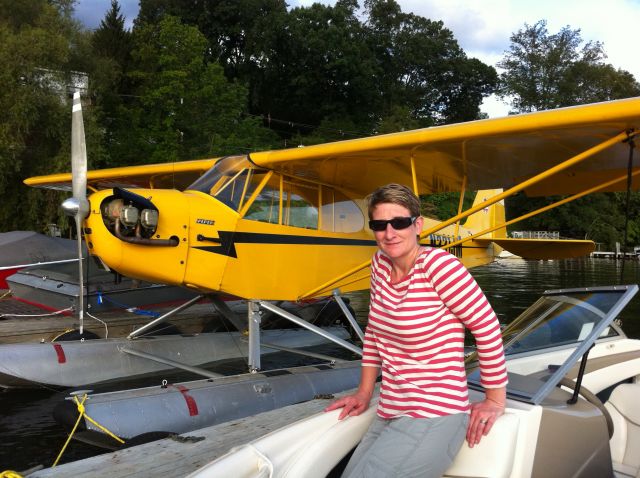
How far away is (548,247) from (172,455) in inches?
311

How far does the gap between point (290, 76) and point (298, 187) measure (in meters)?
49.7

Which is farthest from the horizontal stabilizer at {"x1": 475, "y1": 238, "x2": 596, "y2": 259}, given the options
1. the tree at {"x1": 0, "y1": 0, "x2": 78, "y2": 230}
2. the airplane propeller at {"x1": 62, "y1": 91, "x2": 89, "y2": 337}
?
the tree at {"x1": 0, "y1": 0, "x2": 78, "y2": 230}

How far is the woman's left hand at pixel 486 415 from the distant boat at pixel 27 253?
10757mm

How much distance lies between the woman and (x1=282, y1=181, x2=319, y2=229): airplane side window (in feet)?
15.4

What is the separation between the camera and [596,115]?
501 cm

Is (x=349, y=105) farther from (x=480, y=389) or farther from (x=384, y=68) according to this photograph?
(x=480, y=389)

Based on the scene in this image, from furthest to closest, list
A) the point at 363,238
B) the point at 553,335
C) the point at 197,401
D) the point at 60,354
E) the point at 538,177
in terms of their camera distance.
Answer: the point at 363,238 < the point at 60,354 < the point at 538,177 < the point at 197,401 < the point at 553,335

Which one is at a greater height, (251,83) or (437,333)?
(251,83)

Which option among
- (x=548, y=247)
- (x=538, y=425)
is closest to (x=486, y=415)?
(x=538, y=425)

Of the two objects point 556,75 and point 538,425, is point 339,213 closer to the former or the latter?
point 538,425

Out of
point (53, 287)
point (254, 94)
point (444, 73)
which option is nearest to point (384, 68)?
point (444, 73)

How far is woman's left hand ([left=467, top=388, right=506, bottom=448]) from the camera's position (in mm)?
1948

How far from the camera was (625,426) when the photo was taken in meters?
3.14

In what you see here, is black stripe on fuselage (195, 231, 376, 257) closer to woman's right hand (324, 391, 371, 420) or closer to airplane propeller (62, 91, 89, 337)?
airplane propeller (62, 91, 89, 337)
